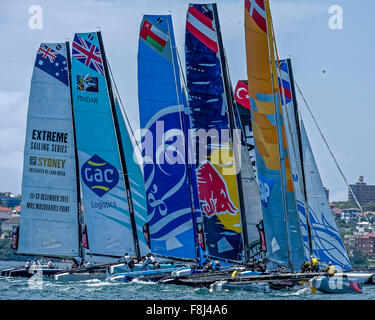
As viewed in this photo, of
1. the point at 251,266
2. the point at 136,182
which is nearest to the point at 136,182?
the point at 136,182

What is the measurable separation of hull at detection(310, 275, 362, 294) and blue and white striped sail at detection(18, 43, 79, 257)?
1642 centimetres

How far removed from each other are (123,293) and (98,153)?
995 centimetres

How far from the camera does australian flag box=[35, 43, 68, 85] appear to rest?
4019 centimetres

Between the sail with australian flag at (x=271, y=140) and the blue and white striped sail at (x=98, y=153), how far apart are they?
11.0 metres

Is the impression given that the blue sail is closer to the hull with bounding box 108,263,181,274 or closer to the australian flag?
the hull with bounding box 108,263,181,274

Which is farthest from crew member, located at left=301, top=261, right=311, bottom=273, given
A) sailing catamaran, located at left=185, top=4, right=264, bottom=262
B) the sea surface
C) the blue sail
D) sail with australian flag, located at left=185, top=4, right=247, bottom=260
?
the blue sail

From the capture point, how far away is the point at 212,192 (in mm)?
34219

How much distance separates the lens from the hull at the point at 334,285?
26734 mm

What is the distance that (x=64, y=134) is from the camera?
1597 inches

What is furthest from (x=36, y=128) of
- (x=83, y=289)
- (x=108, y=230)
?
(x=83, y=289)

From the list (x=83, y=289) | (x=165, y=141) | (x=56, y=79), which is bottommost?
(x=83, y=289)

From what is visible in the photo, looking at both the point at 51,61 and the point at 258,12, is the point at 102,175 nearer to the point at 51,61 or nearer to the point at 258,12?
the point at 51,61
